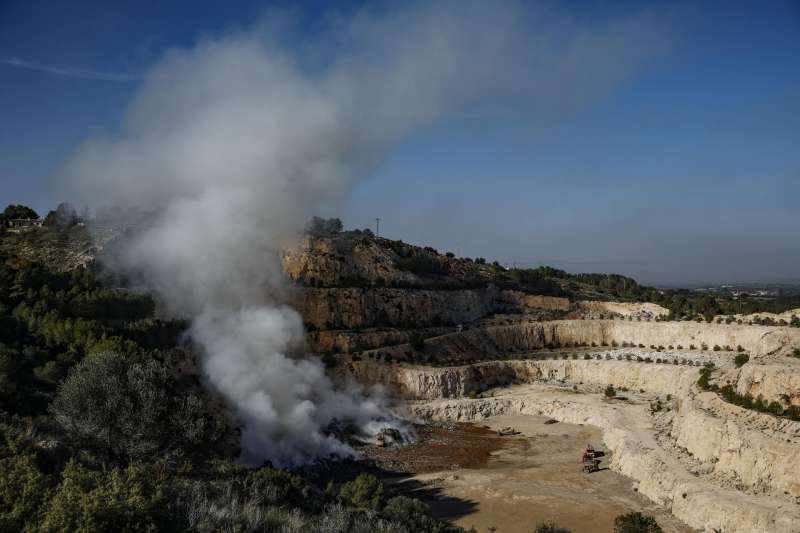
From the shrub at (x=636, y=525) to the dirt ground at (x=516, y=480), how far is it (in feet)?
4.73

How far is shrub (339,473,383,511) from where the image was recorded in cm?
2030

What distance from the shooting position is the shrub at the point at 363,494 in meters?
20.3

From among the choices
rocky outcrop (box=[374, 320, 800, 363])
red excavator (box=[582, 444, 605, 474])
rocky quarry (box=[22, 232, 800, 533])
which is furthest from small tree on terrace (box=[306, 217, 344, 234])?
red excavator (box=[582, 444, 605, 474])

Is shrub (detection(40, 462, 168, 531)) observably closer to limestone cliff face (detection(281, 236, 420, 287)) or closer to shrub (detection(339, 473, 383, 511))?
shrub (detection(339, 473, 383, 511))

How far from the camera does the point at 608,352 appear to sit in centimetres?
5128

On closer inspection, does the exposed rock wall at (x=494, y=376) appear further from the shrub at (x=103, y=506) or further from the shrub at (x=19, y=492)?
the shrub at (x=19, y=492)

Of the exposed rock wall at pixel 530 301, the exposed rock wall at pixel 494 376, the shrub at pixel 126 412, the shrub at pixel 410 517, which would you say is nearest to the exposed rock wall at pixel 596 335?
the exposed rock wall at pixel 494 376

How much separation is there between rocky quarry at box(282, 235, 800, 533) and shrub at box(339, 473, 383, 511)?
11.6 m

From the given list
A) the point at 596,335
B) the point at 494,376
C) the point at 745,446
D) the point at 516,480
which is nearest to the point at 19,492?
the point at 516,480

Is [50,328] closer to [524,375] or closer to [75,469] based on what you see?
[75,469]

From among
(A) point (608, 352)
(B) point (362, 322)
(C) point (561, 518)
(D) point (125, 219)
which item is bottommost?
(C) point (561, 518)

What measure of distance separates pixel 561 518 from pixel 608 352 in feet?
99.5

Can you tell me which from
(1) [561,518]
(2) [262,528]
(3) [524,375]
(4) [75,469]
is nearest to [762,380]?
(1) [561,518]

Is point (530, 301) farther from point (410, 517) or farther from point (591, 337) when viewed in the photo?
point (410, 517)
